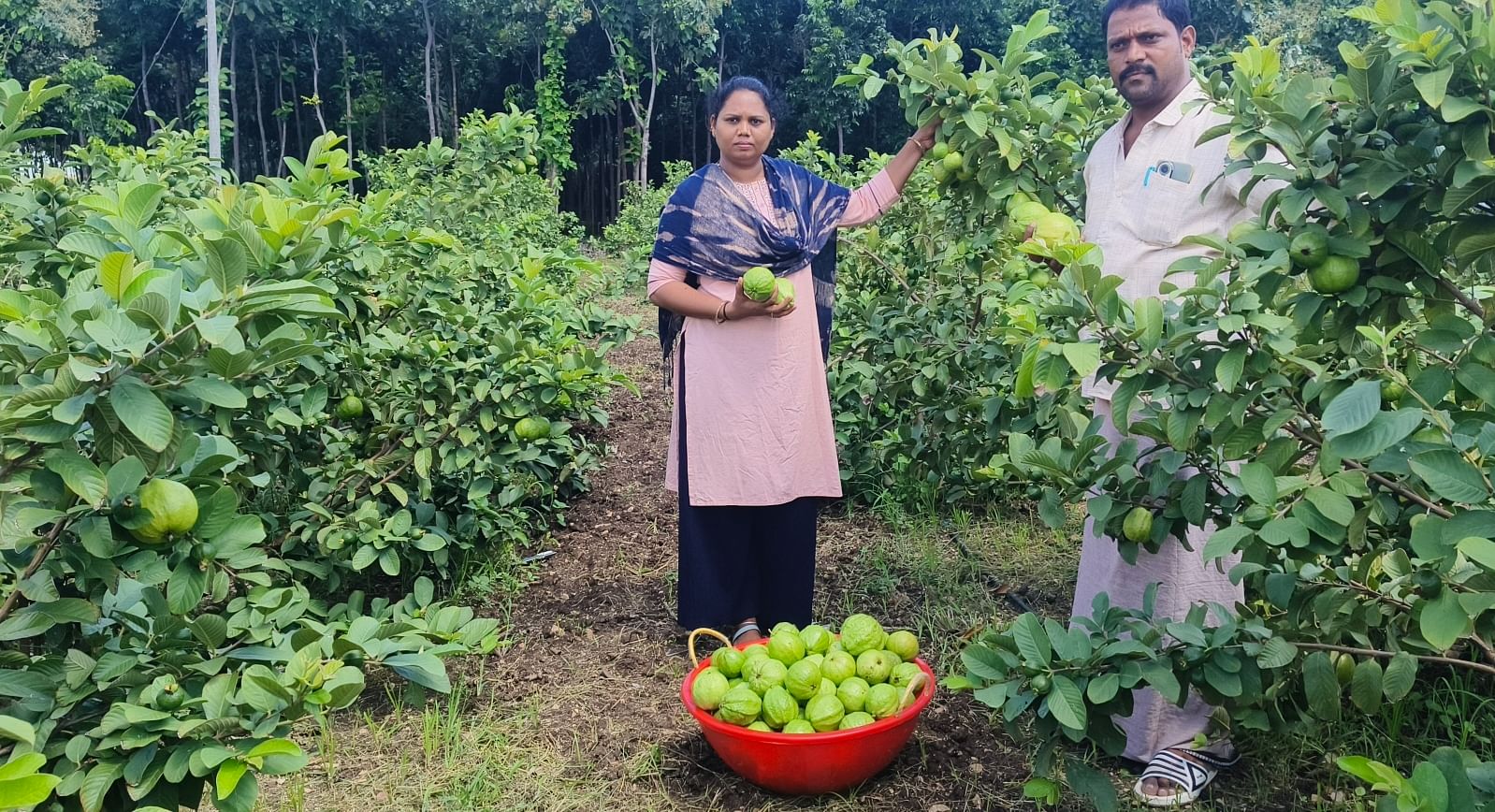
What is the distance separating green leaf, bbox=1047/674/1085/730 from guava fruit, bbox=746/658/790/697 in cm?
72

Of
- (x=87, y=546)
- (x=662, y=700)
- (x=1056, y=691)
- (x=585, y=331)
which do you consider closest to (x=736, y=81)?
(x=585, y=331)

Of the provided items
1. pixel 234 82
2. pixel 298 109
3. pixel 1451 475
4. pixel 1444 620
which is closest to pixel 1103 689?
pixel 1444 620

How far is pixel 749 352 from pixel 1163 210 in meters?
1.08

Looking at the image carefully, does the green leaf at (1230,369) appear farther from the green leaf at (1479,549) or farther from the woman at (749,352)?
the woman at (749,352)

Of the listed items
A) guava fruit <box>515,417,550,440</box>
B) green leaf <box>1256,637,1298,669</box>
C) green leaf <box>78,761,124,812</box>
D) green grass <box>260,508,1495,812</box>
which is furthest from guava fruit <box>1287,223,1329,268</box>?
guava fruit <box>515,417,550,440</box>

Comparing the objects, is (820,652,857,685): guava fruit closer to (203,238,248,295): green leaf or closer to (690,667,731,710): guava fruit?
(690,667,731,710): guava fruit

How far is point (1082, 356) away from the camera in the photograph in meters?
1.49

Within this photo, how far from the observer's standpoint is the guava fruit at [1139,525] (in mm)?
1783

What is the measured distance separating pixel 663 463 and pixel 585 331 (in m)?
1.39

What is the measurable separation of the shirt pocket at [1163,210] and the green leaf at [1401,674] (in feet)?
3.20

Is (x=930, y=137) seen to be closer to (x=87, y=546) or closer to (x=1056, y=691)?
(x=1056, y=691)

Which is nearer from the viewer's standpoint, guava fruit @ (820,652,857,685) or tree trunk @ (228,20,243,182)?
guava fruit @ (820,652,857,685)

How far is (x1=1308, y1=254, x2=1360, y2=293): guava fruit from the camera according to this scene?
1.47 metres

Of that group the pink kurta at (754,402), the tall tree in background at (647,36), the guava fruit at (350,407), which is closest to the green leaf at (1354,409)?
the pink kurta at (754,402)
